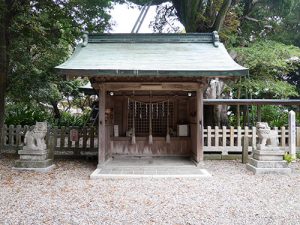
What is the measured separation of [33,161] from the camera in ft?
27.7

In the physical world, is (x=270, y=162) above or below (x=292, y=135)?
below

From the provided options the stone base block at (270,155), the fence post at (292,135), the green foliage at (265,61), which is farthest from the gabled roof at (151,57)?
the fence post at (292,135)

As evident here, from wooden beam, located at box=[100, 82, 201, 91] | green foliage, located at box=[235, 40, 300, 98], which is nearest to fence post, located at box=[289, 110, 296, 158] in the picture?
green foliage, located at box=[235, 40, 300, 98]

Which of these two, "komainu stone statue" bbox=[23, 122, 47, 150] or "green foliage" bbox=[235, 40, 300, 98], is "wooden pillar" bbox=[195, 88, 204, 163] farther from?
"green foliage" bbox=[235, 40, 300, 98]

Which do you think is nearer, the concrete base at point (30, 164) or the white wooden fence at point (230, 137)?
the concrete base at point (30, 164)

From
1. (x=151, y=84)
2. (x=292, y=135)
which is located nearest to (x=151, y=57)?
(x=151, y=84)

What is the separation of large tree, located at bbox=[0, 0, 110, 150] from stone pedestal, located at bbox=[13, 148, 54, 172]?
10.2ft

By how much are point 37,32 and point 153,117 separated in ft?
16.6

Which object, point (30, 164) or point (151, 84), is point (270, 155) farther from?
point (30, 164)

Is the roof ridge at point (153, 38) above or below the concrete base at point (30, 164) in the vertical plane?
above

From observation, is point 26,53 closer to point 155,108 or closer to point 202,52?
point 155,108

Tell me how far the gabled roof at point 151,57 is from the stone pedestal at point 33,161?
2.64 m

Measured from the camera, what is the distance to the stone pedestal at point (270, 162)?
8.07 metres

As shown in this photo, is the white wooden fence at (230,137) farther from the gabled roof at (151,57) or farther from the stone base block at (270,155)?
the gabled roof at (151,57)
